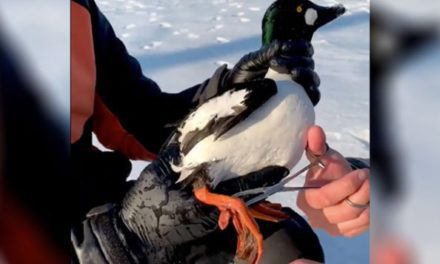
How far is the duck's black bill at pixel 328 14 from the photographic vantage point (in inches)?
70.4

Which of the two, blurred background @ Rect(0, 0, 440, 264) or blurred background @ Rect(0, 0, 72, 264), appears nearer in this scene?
blurred background @ Rect(0, 0, 440, 264)

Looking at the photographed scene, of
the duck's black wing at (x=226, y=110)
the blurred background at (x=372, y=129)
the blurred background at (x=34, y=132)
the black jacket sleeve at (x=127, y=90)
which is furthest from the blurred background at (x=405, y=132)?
the blurred background at (x=34, y=132)

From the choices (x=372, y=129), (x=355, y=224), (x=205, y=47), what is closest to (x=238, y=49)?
(x=205, y=47)

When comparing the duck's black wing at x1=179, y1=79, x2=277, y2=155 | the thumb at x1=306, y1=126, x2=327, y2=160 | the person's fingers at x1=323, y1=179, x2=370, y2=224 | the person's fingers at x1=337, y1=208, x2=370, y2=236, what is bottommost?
the person's fingers at x1=337, y1=208, x2=370, y2=236

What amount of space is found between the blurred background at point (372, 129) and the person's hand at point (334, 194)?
25 mm

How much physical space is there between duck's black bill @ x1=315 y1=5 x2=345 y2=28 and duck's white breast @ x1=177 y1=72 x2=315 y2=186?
0.13 m

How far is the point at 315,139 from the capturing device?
1.76 meters

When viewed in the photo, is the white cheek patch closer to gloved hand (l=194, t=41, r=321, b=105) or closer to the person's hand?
gloved hand (l=194, t=41, r=321, b=105)

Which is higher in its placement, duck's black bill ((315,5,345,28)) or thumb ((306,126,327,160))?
duck's black bill ((315,5,345,28))

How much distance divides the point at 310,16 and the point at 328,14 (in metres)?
0.04

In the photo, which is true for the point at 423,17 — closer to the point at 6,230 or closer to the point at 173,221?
the point at 173,221

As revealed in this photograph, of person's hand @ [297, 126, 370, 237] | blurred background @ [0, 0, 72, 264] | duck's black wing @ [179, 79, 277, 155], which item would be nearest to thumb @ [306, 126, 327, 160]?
person's hand @ [297, 126, 370, 237]

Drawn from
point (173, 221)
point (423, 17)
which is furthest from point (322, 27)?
point (173, 221)

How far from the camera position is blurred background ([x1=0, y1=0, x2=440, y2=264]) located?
174 centimetres
